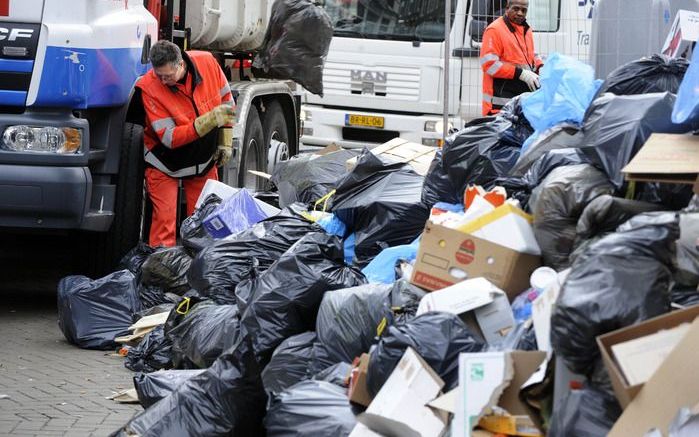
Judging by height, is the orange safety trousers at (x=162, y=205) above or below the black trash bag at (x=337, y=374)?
above

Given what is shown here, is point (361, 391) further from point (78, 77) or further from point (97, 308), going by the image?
point (78, 77)

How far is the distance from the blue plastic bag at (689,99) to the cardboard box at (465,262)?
2.25ft

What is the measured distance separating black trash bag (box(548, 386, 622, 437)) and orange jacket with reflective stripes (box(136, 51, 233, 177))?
4.82m

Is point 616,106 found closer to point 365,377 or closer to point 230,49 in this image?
point 365,377

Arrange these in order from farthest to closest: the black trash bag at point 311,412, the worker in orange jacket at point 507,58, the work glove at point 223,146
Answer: the worker in orange jacket at point 507,58
the work glove at point 223,146
the black trash bag at point 311,412

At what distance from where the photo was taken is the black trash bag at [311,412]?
13.6 feet

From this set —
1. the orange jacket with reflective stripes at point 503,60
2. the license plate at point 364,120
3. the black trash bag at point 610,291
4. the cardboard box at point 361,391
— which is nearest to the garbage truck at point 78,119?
the orange jacket with reflective stripes at point 503,60

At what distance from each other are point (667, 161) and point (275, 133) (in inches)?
265

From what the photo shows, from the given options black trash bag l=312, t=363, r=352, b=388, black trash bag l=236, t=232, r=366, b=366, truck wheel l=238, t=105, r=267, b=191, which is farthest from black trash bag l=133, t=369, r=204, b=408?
truck wheel l=238, t=105, r=267, b=191

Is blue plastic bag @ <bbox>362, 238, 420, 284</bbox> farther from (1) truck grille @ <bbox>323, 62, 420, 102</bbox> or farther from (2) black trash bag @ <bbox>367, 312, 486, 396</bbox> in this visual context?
(1) truck grille @ <bbox>323, 62, 420, 102</bbox>

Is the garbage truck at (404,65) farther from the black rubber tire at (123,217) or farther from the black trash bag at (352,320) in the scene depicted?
the black trash bag at (352,320)

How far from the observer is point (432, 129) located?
12406mm

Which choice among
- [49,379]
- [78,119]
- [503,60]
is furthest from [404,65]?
[49,379]

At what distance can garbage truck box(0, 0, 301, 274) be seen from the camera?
6.72m
